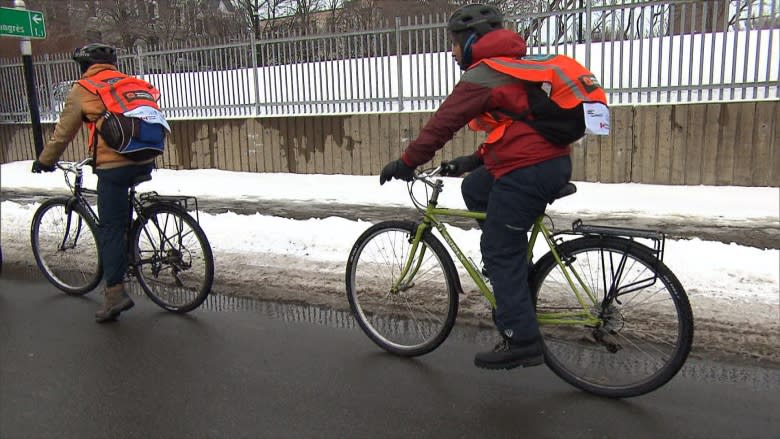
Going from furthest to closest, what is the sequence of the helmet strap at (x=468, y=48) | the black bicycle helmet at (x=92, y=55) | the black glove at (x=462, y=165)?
the black bicycle helmet at (x=92, y=55), the black glove at (x=462, y=165), the helmet strap at (x=468, y=48)

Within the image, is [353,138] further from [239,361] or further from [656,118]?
[239,361]

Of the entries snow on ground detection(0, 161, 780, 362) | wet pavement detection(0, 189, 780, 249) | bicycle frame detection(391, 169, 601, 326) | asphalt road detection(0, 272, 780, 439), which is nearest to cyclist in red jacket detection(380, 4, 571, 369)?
bicycle frame detection(391, 169, 601, 326)

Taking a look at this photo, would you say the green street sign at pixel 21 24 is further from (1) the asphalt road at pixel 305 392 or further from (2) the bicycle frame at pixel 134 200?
(1) the asphalt road at pixel 305 392

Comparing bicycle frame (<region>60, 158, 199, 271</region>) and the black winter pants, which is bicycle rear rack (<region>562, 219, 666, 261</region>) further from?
bicycle frame (<region>60, 158, 199, 271</region>)

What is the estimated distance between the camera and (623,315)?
11.5 feet

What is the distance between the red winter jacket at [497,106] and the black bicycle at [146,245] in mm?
2363

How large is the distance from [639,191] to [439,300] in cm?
569

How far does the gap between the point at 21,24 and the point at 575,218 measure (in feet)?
27.7

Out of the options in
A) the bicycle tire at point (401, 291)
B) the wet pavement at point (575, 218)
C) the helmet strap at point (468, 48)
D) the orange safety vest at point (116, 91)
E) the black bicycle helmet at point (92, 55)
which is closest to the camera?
the helmet strap at point (468, 48)

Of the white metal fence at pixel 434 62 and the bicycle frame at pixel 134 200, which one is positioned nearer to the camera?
the bicycle frame at pixel 134 200

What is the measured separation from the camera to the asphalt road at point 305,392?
3.19 meters

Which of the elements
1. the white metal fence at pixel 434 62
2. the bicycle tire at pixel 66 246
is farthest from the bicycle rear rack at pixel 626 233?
the white metal fence at pixel 434 62

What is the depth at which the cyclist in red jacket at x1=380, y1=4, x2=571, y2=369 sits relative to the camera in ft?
10.4

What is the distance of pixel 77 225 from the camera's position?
5398mm
